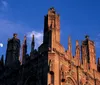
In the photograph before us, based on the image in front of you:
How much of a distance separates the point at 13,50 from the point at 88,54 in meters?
11.7

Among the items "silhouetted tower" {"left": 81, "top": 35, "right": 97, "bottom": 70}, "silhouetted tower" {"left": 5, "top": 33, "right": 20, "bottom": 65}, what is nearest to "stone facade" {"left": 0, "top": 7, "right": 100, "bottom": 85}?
"silhouetted tower" {"left": 81, "top": 35, "right": 97, "bottom": 70}

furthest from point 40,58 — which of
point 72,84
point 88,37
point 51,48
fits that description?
point 88,37

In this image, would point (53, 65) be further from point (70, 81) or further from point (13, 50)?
point (13, 50)

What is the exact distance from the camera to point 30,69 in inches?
2158

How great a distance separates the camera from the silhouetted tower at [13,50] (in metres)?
62.6

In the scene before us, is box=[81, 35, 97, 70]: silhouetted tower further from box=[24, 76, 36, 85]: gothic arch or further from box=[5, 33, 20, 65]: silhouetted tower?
box=[5, 33, 20, 65]: silhouetted tower

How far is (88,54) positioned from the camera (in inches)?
2375

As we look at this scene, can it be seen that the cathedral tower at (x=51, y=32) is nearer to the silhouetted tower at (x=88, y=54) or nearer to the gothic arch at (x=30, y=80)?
the gothic arch at (x=30, y=80)

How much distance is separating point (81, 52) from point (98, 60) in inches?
198

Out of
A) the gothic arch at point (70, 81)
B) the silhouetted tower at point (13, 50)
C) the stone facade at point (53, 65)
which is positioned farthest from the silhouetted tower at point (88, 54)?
the silhouetted tower at point (13, 50)

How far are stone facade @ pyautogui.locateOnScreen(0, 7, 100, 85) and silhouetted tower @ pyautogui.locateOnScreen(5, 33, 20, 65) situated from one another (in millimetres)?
1118

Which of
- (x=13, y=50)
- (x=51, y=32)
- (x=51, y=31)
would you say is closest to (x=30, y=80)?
(x=51, y=32)

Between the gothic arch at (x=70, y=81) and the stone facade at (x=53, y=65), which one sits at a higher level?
the stone facade at (x=53, y=65)

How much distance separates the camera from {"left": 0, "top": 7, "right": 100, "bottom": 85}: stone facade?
51844mm
